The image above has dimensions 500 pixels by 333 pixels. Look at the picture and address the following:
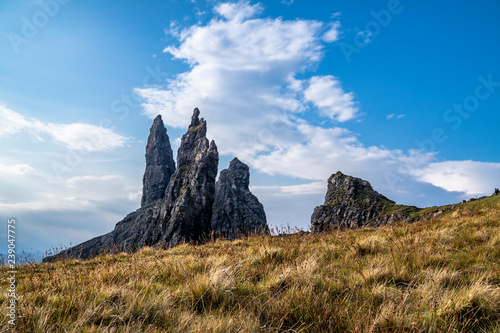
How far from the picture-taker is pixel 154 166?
198500 mm

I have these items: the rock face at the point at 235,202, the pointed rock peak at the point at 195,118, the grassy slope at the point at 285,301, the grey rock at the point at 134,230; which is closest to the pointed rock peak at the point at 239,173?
the rock face at the point at 235,202

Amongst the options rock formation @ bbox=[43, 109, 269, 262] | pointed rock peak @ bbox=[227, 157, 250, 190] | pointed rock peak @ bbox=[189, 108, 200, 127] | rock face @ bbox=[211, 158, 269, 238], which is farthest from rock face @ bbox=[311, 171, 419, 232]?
pointed rock peak @ bbox=[189, 108, 200, 127]

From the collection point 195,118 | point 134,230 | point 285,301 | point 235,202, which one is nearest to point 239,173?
point 235,202

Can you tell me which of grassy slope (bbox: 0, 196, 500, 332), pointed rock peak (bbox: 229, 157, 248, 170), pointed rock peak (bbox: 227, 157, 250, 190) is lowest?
grassy slope (bbox: 0, 196, 500, 332)

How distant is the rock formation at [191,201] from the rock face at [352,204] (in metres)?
25.9

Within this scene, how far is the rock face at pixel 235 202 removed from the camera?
156 meters

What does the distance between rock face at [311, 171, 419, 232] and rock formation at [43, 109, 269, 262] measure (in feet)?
85.0

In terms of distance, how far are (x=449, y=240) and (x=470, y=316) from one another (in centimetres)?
522

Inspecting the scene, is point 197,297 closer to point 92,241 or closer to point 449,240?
point 449,240

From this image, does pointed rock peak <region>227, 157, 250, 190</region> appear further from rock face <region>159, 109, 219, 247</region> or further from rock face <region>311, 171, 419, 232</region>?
rock face <region>311, 171, 419, 232</region>

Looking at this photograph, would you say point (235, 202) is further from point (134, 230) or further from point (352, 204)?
point (352, 204)

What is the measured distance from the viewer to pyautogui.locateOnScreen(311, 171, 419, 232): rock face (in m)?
74.8

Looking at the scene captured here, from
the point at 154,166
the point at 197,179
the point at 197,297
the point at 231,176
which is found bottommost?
the point at 197,297

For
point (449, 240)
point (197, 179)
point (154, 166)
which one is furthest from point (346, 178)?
point (154, 166)
